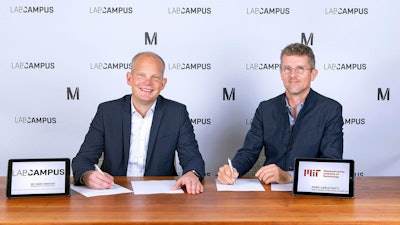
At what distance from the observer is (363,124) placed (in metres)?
4.42

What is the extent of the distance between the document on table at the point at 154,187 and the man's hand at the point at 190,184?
0.10ft

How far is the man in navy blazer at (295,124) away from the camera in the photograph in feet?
9.91

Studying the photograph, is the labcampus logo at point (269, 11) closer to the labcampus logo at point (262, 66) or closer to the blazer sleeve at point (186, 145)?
the labcampus logo at point (262, 66)

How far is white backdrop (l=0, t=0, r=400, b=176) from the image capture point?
13.9ft

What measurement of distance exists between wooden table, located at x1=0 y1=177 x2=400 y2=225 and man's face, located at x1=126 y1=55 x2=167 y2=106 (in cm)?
76

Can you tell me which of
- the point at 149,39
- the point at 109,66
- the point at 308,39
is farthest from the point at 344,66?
the point at 109,66

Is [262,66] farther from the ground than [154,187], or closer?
farther from the ground

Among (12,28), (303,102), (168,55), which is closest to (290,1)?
(168,55)

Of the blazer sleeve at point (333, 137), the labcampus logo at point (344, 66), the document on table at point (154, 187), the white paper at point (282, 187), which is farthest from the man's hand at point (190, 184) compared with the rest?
the labcampus logo at point (344, 66)

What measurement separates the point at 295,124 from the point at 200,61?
1.45m

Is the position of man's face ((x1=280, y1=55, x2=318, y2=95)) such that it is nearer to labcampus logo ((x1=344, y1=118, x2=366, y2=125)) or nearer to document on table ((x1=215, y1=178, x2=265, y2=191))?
document on table ((x1=215, y1=178, x2=265, y2=191))

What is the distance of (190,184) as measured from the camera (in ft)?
7.90

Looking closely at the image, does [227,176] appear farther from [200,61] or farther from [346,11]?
[346,11]

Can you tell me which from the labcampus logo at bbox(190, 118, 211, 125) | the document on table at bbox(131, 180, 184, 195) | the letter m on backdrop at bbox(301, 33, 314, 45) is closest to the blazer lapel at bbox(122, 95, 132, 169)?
the document on table at bbox(131, 180, 184, 195)
